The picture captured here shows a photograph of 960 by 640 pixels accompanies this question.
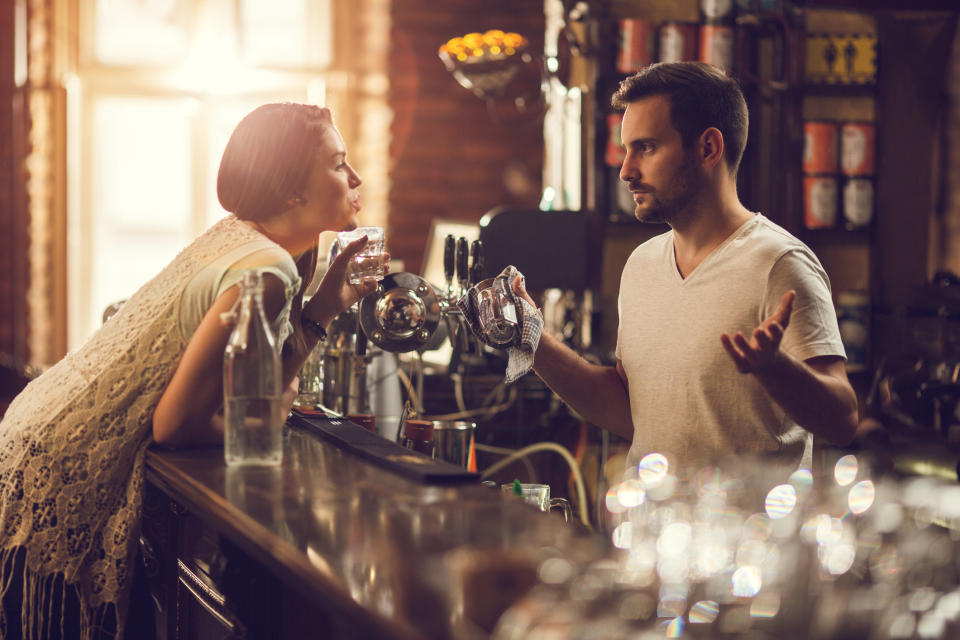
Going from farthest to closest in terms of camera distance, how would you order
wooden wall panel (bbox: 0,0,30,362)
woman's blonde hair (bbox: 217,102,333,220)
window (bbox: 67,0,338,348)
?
window (bbox: 67,0,338,348), wooden wall panel (bbox: 0,0,30,362), woman's blonde hair (bbox: 217,102,333,220)

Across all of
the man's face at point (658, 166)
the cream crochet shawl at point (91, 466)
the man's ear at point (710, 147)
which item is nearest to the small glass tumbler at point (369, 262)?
the cream crochet shawl at point (91, 466)

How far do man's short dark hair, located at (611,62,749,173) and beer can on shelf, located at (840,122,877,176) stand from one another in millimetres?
2609

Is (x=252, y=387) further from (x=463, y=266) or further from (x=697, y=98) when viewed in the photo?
(x=697, y=98)

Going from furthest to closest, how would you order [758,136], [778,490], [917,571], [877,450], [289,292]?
[758,136], [877,450], [289,292], [778,490], [917,571]

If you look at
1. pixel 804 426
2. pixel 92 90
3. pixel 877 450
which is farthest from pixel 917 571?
pixel 92 90

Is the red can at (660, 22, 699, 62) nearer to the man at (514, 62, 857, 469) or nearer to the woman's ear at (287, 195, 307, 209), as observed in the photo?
the man at (514, 62, 857, 469)

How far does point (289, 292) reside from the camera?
1.66m

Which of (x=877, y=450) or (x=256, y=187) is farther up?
(x=256, y=187)

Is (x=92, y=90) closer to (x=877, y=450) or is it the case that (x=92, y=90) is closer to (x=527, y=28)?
(x=527, y=28)

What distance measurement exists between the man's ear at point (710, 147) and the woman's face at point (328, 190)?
68 centimetres

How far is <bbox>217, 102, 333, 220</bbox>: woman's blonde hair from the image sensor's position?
5.89 feet

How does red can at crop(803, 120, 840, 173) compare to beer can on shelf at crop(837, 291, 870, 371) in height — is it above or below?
above

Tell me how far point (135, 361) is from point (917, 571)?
1.25 m

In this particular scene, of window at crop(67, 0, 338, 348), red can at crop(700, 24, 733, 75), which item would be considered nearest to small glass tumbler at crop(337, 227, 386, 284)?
red can at crop(700, 24, 733, 75)
